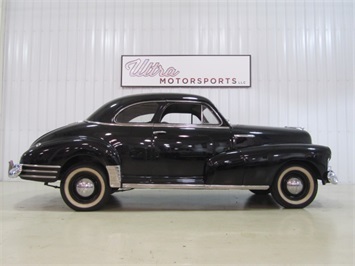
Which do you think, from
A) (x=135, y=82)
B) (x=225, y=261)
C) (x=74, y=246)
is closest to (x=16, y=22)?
(x=135, y=82)

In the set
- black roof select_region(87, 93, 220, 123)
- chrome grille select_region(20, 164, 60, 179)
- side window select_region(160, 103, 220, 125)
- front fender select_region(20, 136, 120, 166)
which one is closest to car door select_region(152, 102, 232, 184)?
side window select_region(160, 103, 220, 125)

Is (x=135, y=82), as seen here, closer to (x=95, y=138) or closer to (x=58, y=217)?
(x=95, y=138)

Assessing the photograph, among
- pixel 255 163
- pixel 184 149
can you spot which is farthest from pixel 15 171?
pixel 255 163

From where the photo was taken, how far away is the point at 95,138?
11.4 ft

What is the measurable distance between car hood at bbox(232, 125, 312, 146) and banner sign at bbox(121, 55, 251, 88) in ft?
7.80

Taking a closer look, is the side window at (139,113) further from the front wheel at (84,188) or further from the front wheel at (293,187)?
the front wheel at (293,187)

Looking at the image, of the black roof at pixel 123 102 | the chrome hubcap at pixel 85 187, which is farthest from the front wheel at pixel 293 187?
the chrome hubcap at pixel 85 187

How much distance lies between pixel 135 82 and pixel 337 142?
15.9ft

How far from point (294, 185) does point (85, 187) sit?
283 centimetres

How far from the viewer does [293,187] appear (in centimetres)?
361

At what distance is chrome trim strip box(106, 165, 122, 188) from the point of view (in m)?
3.39

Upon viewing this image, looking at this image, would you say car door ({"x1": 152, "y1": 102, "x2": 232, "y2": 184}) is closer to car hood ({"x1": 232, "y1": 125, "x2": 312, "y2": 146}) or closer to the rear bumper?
car hood ({"x1": 232, "y1": 125, "x2": 312, "y2": 146})

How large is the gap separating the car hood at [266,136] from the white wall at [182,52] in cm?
211

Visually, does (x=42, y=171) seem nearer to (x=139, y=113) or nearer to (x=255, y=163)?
(x=139, y=113)
